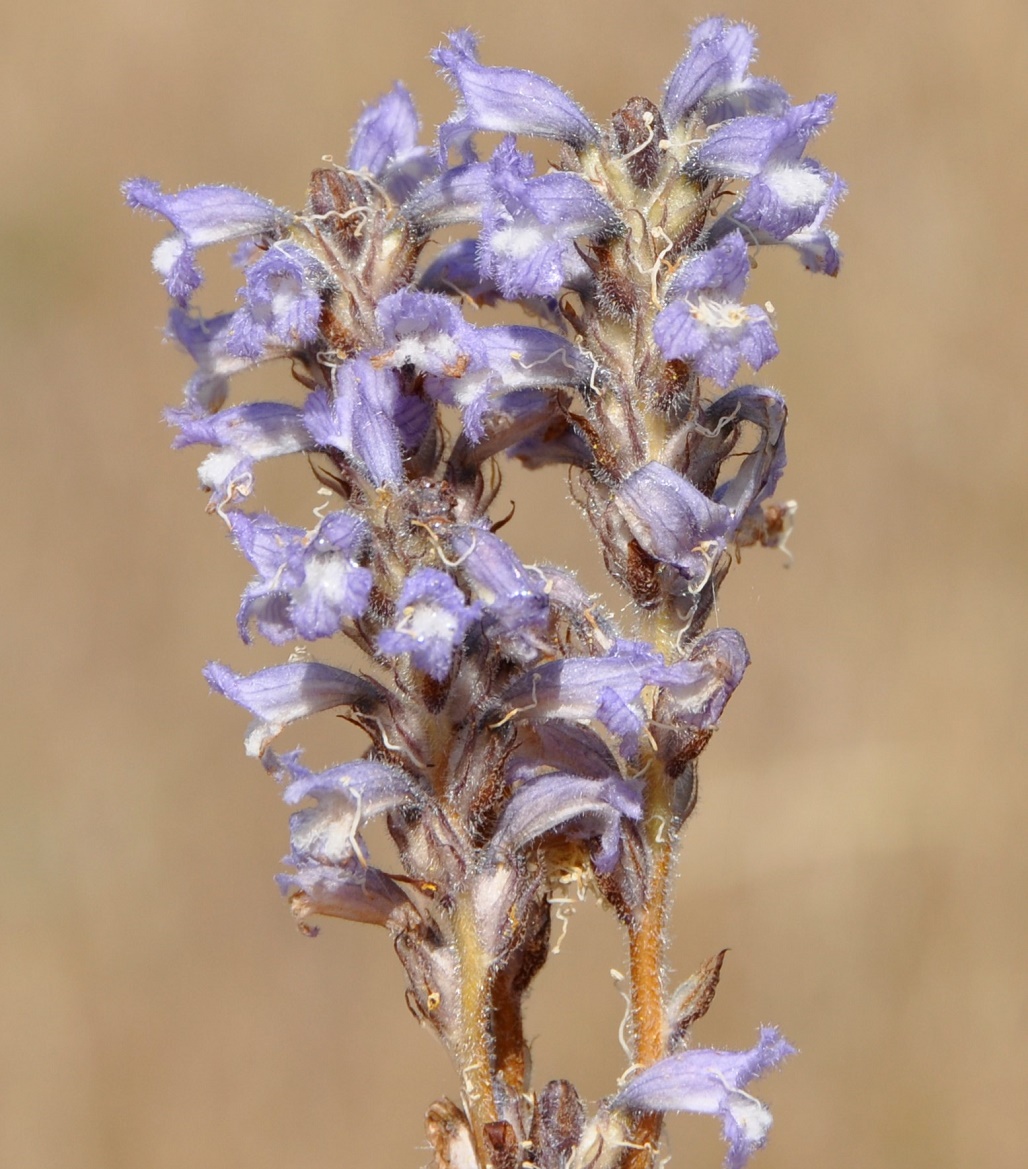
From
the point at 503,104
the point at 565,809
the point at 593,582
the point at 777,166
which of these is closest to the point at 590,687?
the point at 565,809

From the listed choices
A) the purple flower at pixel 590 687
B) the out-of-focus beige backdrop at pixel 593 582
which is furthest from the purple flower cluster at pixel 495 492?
the out-of-focus beige backdrop at pixel 593 582

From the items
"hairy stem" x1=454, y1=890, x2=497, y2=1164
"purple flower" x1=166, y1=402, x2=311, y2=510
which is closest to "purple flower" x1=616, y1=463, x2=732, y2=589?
"purple flower" x1=166, y1=402, x2=311, y2=510

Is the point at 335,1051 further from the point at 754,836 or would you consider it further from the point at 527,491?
the point at 527,491

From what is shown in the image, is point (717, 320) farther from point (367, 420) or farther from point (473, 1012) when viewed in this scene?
point (473, 1012)

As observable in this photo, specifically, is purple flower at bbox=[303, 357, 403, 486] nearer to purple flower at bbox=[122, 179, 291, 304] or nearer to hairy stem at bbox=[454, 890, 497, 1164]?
purple flower at bbox=[122, 179, 291, 304]

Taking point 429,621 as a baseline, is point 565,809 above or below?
below

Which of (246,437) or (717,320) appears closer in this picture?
(717,320)
